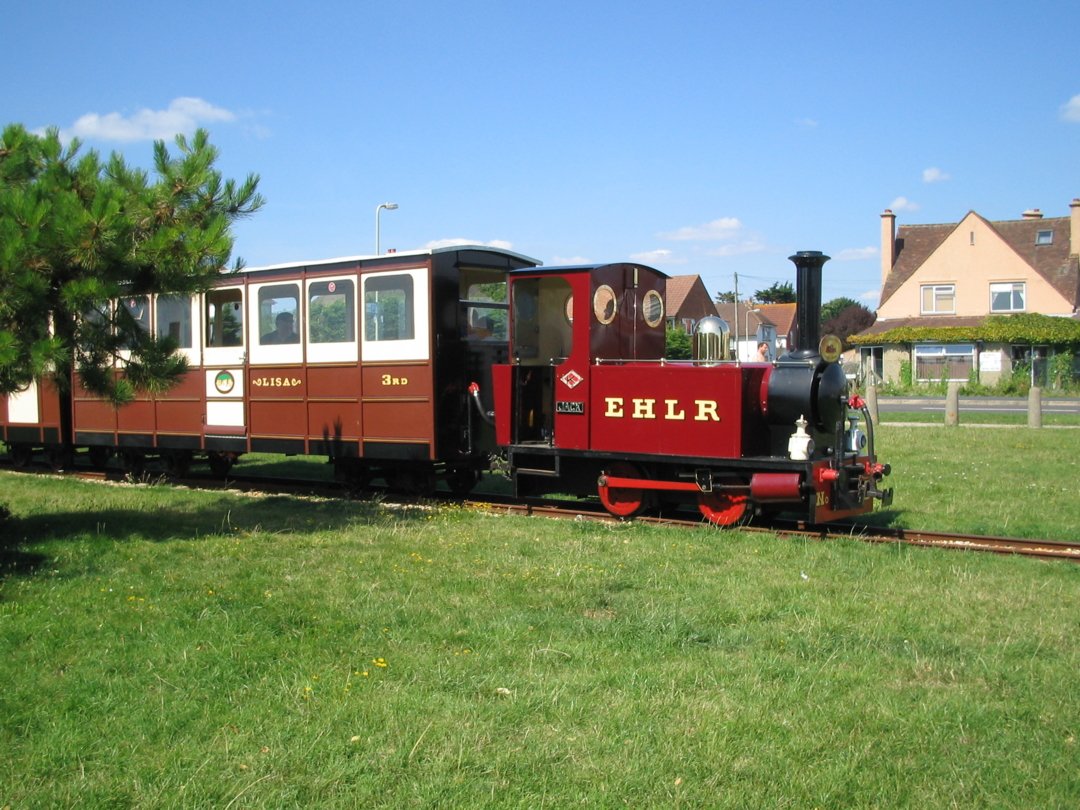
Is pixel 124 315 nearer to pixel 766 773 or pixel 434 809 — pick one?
pixel 434 809

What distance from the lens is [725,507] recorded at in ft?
33.2

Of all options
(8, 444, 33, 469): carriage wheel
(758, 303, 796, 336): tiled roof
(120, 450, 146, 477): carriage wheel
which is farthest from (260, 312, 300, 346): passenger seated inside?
(758, 303, 796, 336): tiled roof

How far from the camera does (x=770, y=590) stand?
7270 mm

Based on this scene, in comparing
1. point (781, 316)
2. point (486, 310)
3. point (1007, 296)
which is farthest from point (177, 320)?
point (781, 316)

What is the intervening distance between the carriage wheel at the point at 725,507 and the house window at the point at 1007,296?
3751cm

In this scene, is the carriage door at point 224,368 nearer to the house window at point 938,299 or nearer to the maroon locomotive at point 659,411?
the maroon locomotive at point 659,411

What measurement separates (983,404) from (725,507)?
2349cm

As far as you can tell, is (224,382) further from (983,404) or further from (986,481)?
(983,404)

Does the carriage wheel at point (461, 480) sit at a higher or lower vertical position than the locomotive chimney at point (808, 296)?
lower

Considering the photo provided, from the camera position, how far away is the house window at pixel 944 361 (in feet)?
134

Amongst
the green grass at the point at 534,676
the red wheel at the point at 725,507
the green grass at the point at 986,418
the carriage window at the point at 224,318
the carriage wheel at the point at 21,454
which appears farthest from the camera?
the green grass at the point at 986,418

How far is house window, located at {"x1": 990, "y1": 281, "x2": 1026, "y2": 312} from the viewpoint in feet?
140

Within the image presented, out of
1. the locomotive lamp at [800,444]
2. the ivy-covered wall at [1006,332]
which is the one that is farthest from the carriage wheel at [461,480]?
the ivy-covered wall at [1006,332]

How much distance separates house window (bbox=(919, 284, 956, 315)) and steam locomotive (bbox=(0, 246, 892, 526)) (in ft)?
113
